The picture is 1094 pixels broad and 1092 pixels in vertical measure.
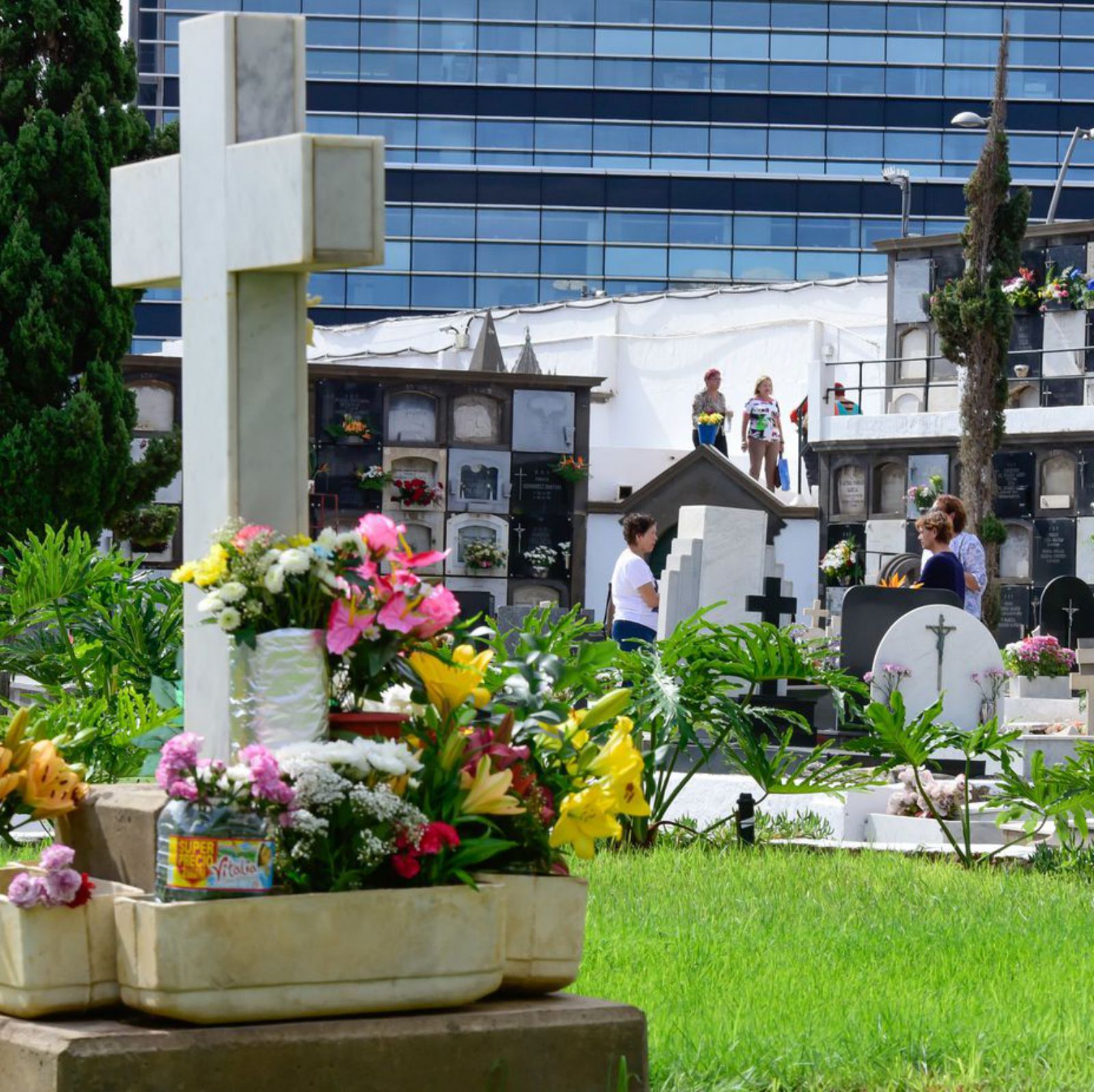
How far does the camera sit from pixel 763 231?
190ft

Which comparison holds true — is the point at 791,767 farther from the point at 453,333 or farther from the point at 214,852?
the point at 453,333

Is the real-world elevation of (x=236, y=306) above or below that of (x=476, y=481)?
above

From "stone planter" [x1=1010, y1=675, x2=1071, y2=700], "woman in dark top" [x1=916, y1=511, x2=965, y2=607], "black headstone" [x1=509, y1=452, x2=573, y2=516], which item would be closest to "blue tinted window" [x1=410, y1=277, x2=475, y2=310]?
"black headstone" [x1=509, y1=452, x2=573, y2=516]

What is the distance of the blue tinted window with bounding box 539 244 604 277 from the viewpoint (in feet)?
187

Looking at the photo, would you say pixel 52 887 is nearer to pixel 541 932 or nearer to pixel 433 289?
pixel 541 932

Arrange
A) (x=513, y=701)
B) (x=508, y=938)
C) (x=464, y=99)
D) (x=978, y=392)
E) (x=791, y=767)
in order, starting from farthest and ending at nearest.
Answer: (x=464, y=99)
(x=978, y=392)
(x=791, y=767)
(x=513, y=701)
(x=508, y=938)

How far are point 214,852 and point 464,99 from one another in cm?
5634

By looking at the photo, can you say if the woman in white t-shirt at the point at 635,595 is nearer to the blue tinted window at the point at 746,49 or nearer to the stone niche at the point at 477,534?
the stone niche at the point at 477,534

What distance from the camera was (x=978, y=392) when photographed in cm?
2420

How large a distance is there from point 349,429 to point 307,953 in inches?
1063

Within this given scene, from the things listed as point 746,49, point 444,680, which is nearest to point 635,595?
point 444,680

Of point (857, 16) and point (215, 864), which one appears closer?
point (215, 864)

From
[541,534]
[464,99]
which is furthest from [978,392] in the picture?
[464,99]

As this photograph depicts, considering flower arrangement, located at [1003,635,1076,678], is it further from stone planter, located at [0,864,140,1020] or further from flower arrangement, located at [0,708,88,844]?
stone planter, located at [0,864,140,1020]
